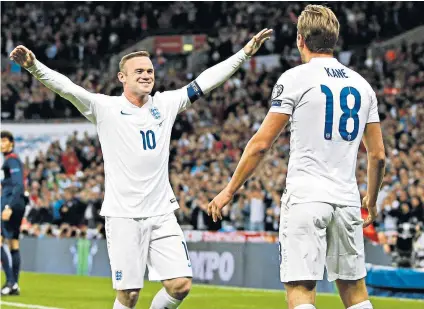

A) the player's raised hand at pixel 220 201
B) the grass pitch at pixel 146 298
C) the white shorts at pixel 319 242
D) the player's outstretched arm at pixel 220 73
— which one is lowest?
the grass pitch at pixel 146 298

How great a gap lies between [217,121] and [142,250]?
19784mm

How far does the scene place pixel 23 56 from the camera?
770cm

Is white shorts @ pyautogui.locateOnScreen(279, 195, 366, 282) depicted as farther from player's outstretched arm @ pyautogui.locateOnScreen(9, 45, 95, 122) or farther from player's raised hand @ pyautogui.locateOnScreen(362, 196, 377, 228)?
player's outstretched arm @ pyautogui.locateOnScreen(9, 45, 95, 122)

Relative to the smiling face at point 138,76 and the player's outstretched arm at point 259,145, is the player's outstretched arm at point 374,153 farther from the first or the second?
the smiling face at point 138,76

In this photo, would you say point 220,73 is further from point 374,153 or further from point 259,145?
point 259,145

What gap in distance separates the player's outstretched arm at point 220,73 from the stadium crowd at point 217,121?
8.83 metres

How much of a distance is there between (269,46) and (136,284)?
22.4 metres

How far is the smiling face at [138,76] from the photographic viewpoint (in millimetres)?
7906

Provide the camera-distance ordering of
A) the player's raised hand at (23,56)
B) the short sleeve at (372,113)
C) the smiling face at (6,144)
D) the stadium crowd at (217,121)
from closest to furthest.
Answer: the short sleeve at (372,113) → the player's raised hand at (23,56) → the smiling face at (6,144) → the stadium crowd at (217,121)

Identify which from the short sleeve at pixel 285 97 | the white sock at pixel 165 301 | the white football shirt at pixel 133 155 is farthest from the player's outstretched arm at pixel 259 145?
the white sock at pixel 165 301

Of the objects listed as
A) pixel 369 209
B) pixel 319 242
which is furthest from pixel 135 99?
pixel 319 242

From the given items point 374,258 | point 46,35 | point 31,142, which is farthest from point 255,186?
point 46,35

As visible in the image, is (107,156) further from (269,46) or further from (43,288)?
(269,46)

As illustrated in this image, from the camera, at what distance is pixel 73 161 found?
27.8 metres
